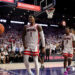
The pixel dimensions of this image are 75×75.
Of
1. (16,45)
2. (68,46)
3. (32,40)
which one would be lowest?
(16,45)

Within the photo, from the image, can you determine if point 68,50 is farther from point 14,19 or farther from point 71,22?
point 71,22

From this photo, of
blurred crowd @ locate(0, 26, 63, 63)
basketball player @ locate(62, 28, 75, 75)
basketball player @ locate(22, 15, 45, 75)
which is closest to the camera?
basketball player @ locate(22, 15, 45, 75)

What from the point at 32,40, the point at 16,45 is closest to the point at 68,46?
the point at 32,40

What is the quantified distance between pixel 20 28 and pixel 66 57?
685 inches

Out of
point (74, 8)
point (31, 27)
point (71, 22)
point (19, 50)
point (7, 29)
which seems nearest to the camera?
point (31, 27)

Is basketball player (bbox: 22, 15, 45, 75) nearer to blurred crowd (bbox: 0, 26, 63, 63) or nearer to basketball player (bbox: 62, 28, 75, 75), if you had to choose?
basketball player (bbox: 62, 28, 75, 75)

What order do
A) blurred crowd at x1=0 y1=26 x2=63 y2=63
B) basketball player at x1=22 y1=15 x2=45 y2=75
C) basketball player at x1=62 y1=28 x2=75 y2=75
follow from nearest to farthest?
basketball player at x1=22 y1=15 x2=45 y2=75
basketball player at x1=62 y1=28 x2=75 y2=75
blurred crowd at x1=0 y1=26 x2=63 y2=63

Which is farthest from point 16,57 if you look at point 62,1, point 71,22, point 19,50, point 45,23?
point 71,22

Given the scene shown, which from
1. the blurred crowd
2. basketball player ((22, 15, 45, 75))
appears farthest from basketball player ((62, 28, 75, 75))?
the blurred crowd

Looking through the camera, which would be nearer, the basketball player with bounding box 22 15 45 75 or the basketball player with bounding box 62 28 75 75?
the basketball player with bounding box 22 15 45 75

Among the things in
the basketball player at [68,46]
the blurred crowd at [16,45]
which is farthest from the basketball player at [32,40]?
the blurred crowd at [16,45]

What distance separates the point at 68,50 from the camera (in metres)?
5.89

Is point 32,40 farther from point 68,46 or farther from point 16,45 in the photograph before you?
point 16,45

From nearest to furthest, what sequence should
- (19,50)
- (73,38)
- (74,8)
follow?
(73,38)
(19,50)
(74,8)
